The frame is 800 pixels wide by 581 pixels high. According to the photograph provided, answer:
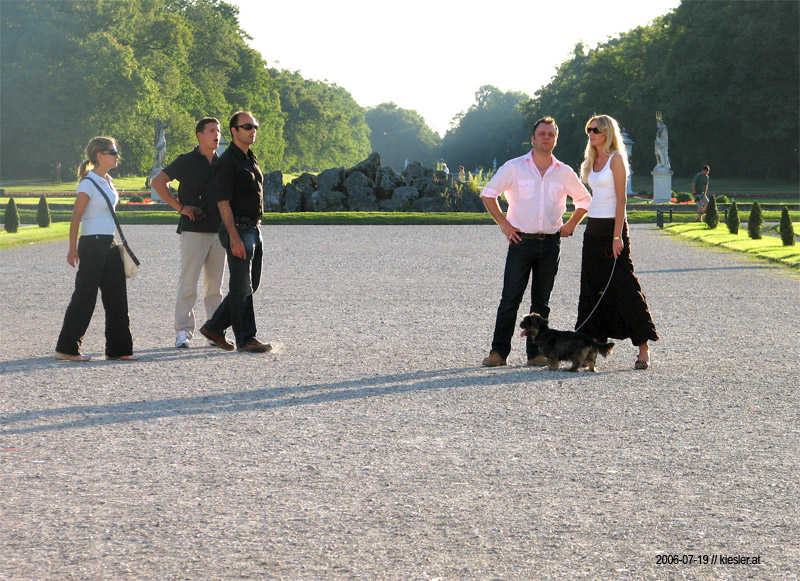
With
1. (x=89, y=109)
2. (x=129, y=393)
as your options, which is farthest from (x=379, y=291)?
(x=89, y=109)

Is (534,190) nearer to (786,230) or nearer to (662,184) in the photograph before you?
(786,230)

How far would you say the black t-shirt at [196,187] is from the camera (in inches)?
347

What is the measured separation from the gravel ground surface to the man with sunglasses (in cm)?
24

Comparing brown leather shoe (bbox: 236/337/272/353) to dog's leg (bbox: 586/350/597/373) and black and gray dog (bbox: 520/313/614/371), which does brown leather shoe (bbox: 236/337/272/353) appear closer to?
black and gray dog (bbox: 520/313/614/371)

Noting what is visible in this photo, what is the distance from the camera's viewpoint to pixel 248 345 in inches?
339

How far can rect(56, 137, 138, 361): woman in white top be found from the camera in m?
8.20

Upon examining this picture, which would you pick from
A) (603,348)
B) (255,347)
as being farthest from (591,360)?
(255,347)

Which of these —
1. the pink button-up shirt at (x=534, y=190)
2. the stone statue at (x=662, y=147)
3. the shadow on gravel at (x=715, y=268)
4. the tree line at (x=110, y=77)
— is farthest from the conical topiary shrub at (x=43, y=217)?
the tree line at (x=110, y=77)

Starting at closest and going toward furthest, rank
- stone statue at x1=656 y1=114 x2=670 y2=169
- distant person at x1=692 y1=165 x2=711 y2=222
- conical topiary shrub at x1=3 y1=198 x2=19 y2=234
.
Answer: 1. conical topiary shrub at x1=3 y1=198 x2=19 y2=234
2. distant person at x1=692 y1=165 x2=711 y2=222
3. stone statue at x1=656 y1=114 x2=670 y2=169

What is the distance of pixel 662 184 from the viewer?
1661 inches

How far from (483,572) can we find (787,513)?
58.2 inches

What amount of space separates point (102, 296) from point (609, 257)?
13.0 ft

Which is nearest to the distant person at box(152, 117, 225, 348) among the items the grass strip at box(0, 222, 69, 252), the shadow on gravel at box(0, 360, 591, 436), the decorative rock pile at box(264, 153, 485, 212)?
the shadow on gravel at box(0, 360, 591, 436)

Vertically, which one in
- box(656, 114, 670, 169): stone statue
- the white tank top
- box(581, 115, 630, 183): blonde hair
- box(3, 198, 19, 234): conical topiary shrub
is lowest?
box(3, 198, 19, 234): conical topiary shrub
